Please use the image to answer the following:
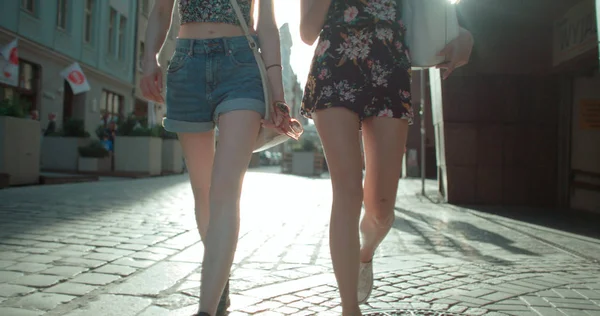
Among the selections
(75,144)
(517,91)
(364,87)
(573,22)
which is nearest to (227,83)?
(364,87)

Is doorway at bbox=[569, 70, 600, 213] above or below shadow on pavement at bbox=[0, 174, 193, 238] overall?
above

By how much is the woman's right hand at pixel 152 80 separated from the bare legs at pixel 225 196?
0.41 metres

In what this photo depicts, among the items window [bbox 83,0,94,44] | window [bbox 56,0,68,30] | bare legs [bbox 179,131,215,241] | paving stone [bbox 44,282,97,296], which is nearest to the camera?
bare legs [bbox 179,131,215,241]

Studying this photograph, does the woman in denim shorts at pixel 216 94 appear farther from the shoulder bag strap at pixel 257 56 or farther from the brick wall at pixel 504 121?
the brick wall at pixel 504 121

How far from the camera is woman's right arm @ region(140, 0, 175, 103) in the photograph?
262cm

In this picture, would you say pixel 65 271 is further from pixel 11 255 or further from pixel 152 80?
pixel 152 80

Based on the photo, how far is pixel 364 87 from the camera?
2561 mm

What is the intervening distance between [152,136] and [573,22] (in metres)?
11.9

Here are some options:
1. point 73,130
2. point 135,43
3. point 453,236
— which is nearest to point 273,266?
point 453,236

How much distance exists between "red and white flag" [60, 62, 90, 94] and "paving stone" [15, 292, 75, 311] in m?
19.5

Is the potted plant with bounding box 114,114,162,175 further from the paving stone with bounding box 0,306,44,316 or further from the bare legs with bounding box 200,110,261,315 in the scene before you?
the bare legs with bounding box 200,110,261,315

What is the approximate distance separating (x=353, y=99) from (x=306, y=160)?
25.0 metres

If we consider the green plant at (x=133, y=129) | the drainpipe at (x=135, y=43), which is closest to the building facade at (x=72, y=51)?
the drainpipe at (x=135, y=43)

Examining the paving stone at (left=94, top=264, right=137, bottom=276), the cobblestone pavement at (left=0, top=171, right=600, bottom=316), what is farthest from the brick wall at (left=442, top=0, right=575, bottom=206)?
the paving stone at (left=94, top=264, right=137, bottom=276)
